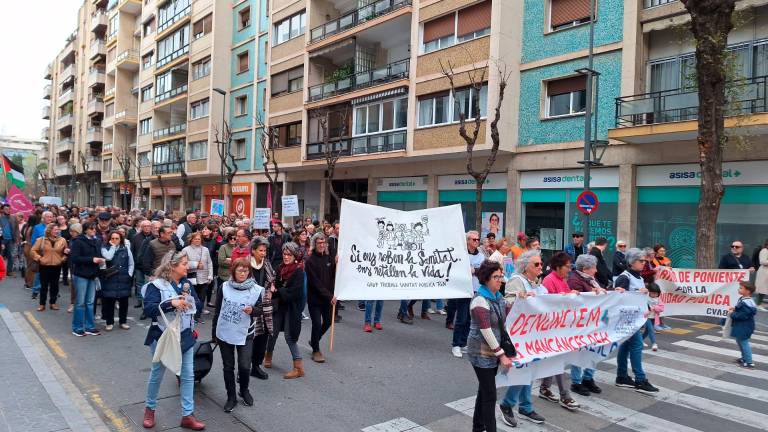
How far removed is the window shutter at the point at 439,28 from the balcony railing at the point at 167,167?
2356cm

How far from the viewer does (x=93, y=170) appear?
5888 centimetres

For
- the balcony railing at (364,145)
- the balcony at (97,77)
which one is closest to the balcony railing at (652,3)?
the balcony railing at (364,145)

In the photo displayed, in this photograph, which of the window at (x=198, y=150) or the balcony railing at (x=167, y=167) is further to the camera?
the balcony railing at (x=167, y=167)

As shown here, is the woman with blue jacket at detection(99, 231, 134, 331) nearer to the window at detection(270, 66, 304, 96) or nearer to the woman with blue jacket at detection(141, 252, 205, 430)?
the woman with blue jacket at detection(141, 252, 205, 430)

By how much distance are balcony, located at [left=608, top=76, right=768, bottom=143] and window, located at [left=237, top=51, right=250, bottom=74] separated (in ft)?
85.1

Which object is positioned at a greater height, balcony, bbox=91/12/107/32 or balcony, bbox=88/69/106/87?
balcony, bbox=91/12/107/32

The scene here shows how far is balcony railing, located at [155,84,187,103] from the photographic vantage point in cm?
4066

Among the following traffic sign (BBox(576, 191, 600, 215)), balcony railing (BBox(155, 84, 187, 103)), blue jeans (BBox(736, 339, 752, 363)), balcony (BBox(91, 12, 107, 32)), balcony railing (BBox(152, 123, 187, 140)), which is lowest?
blue jeans (BBox(736, 339, 752, 363))

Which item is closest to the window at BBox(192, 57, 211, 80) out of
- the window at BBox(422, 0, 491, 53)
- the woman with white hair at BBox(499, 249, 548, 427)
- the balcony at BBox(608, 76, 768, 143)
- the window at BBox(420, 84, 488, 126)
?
the window at BBox(422, 0, 491, 53)

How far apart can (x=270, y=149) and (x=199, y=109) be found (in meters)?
11.8

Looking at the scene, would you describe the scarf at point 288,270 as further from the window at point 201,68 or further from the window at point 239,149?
the window at point 201,68

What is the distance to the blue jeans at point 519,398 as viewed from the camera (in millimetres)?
5410

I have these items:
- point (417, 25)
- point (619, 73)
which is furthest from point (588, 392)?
point (417, 25)

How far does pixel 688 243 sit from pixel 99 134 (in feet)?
193
